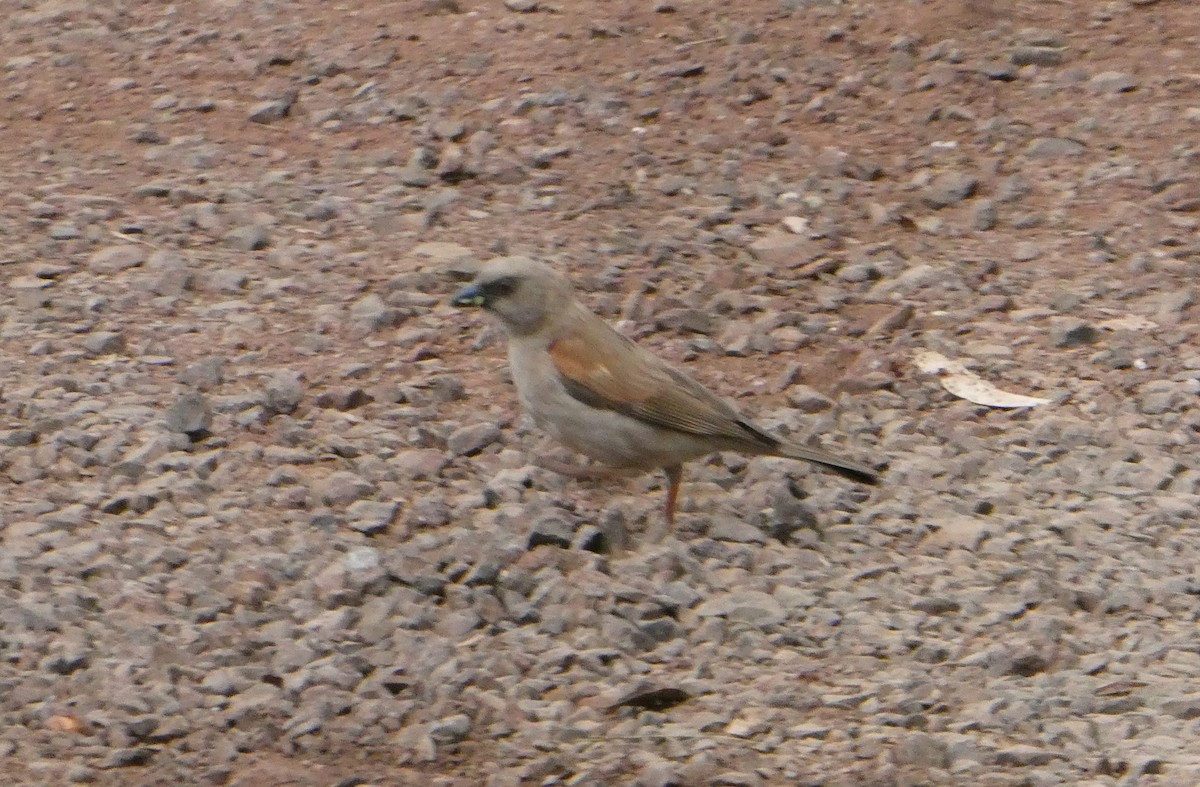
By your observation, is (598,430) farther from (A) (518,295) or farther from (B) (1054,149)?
(B) (1054,149)

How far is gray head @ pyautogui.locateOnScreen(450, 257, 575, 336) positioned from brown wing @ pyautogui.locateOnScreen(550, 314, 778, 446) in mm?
121

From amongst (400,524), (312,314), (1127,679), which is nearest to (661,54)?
(312,314)

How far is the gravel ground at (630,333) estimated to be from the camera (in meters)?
4.68

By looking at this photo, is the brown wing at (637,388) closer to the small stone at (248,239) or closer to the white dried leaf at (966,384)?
the white dried leaf at (966,384)

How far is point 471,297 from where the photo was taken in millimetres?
5992

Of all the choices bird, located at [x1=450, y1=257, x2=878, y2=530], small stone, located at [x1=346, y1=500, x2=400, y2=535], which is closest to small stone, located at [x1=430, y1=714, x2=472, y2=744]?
small stone, located at [x1=346, y1=500, x2=400, y2=535]

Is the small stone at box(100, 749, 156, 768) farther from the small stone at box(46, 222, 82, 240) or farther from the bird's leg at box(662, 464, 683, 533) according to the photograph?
the small stone at box(46, 222, 82, 240)

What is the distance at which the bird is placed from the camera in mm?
5734

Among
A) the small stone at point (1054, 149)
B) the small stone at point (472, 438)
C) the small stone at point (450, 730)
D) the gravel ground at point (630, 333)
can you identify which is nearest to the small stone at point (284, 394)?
the gravel ground at point (630, 333)

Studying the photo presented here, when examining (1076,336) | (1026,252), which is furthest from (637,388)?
(1026,252)

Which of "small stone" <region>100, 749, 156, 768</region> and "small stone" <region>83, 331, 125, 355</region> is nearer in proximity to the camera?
"small stone" <region>100, 749, 156, 768</region>

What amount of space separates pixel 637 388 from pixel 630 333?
102cm

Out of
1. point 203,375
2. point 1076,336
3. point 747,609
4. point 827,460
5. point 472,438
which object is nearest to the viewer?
point 747,609

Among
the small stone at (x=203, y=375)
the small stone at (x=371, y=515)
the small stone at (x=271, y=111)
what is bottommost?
the small stone at (x=371, y=515)
